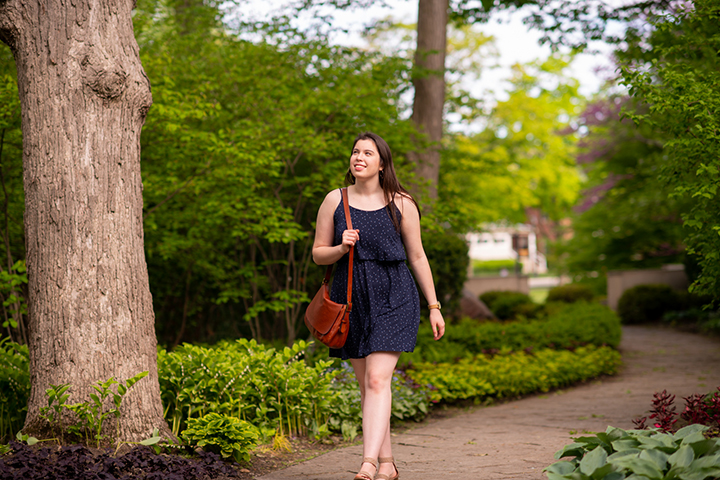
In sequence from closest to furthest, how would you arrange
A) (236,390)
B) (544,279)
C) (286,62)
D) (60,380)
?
(60,380) < (236,390) < (286,62) < (544,279)

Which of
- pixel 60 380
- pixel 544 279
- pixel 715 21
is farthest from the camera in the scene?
pixel 544 279

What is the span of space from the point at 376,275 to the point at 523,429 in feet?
8.34

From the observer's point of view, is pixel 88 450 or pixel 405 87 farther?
pixel 405 87

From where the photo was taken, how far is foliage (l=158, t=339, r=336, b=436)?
440 cm

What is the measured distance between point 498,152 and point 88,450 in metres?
21.6

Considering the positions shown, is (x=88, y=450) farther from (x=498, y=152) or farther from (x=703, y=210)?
(x=498, y=152)

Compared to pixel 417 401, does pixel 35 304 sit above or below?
above

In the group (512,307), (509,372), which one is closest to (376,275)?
(509,372)

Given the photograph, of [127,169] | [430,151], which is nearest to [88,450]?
[127,169]

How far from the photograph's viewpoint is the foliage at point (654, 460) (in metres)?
2.72

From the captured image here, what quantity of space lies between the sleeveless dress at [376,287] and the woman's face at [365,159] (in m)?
0.21

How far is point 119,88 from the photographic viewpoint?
3.97 m

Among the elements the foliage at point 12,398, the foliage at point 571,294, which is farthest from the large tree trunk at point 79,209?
the foliage at point 571,294

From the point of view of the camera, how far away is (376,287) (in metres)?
3.55
